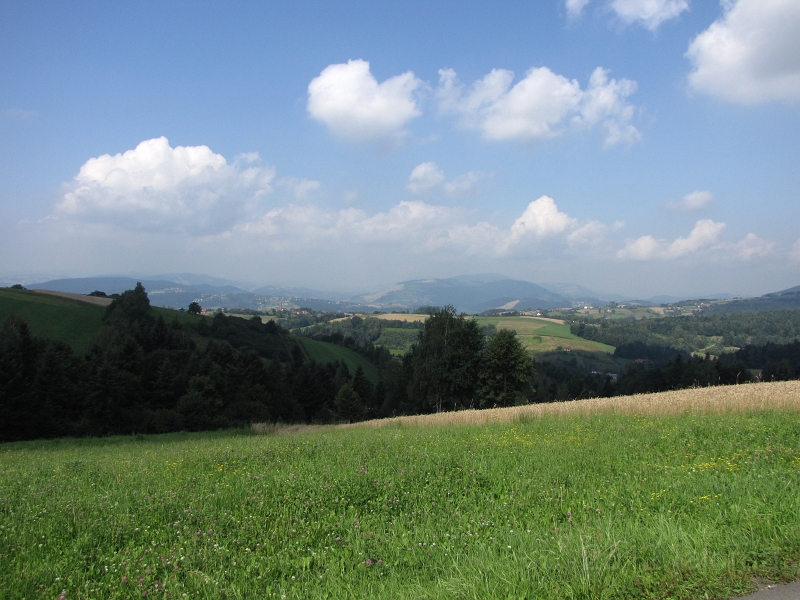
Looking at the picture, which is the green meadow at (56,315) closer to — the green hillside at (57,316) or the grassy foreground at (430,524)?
the green hillside at (57,316)

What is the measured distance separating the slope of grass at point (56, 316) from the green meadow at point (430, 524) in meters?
76.9

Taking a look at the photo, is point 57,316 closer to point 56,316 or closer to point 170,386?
point 56,316

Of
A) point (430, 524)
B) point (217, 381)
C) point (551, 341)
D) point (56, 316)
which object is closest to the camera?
point (430, 524)

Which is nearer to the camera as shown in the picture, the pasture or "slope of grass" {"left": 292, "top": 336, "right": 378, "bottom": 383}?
"slope of grass" {"left": 292, "top": 336, "right": 378, "bottom": 383}

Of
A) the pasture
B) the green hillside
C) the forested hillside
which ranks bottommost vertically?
the pasture

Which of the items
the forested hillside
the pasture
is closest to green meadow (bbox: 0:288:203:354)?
the forested hillside

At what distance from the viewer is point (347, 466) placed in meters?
9.41

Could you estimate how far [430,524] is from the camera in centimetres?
630

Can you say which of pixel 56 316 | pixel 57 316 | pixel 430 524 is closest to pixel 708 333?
pixel 57 316

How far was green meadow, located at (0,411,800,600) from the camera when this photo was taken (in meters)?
4.44

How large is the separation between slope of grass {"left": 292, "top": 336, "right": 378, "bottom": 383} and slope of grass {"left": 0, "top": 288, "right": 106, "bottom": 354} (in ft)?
149

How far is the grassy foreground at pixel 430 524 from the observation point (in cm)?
445

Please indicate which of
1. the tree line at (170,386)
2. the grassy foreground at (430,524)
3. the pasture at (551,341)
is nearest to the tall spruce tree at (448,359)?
the tree line at (170,386)

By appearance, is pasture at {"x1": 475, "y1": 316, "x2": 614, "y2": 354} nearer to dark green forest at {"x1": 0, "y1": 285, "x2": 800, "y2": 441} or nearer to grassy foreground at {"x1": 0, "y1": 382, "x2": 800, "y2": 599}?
dark green forest at {"x1": 0, "y1": 285, "x2": 800, "y2": 441}
